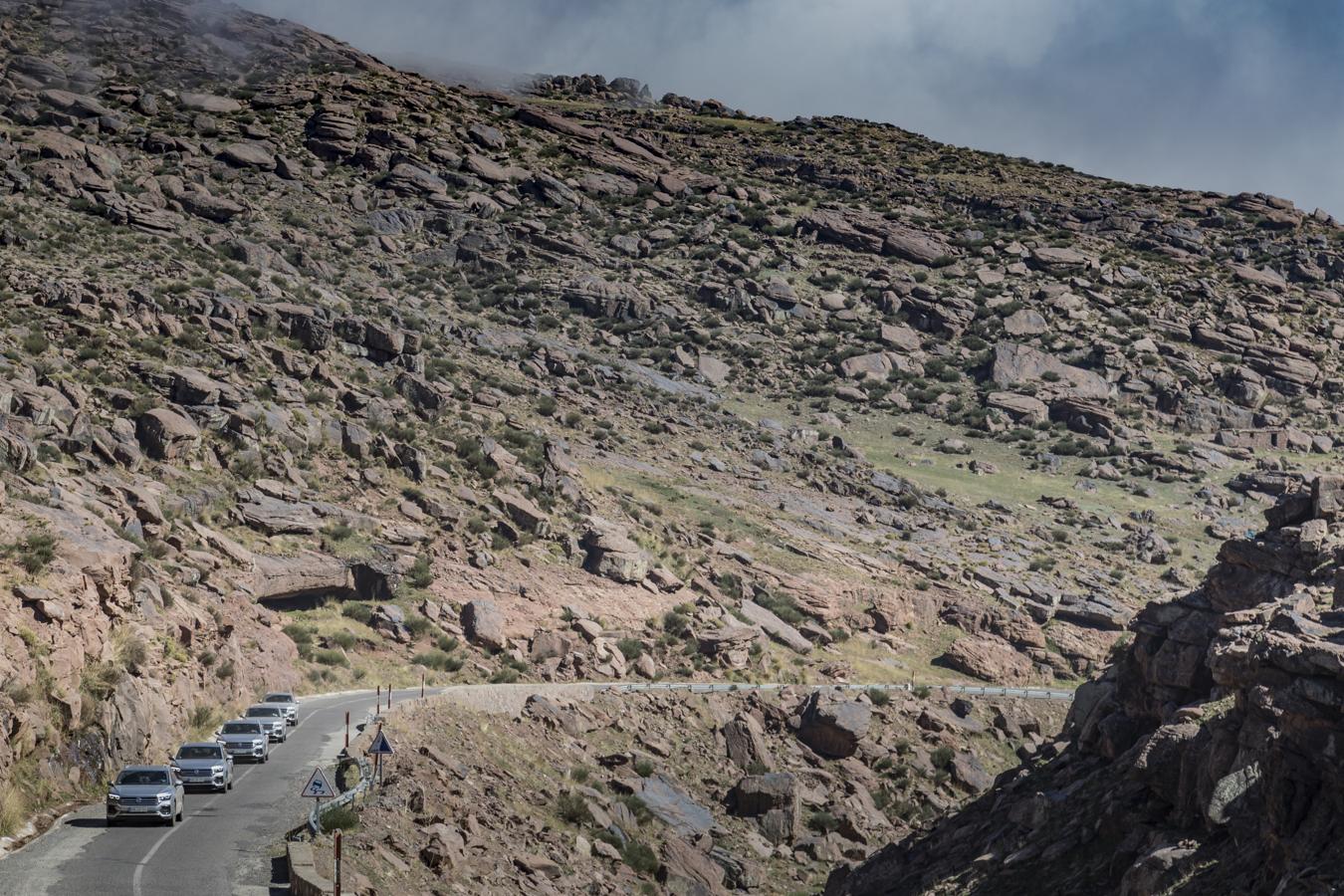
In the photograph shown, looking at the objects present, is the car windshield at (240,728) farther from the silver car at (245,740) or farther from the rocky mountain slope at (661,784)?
the rocky mountain slope at (661,784)

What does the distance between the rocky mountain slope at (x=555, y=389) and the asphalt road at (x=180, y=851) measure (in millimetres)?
1684

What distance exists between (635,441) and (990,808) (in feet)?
155

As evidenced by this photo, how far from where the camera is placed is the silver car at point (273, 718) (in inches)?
1357

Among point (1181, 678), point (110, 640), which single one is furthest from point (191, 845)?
point (1181, 678)

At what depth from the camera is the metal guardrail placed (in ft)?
158

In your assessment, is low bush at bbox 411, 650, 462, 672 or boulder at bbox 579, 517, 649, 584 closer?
low bush at bbox 411, 650, 462, 672

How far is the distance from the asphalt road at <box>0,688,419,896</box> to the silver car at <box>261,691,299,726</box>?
6645mm

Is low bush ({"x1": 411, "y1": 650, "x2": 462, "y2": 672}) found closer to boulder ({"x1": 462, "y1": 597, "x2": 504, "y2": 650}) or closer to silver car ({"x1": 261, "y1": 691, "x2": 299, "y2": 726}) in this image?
boulder ({"x1": 462, "y1": 597, "x2": 504, "y2": 650})

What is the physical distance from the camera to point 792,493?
76688mm

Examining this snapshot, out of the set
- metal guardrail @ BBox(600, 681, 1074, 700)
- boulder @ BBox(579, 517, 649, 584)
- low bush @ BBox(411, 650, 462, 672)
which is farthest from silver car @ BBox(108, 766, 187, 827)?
boulder @ BBox(579, 517, 649, 584)

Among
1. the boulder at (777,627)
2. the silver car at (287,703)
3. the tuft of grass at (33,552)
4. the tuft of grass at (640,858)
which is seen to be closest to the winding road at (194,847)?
the silver car at (287,703)

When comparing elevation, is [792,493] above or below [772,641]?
above

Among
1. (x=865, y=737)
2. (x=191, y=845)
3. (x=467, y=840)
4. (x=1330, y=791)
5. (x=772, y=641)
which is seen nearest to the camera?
(x=1330, y=791)

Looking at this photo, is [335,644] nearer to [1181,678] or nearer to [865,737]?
[865,737]
